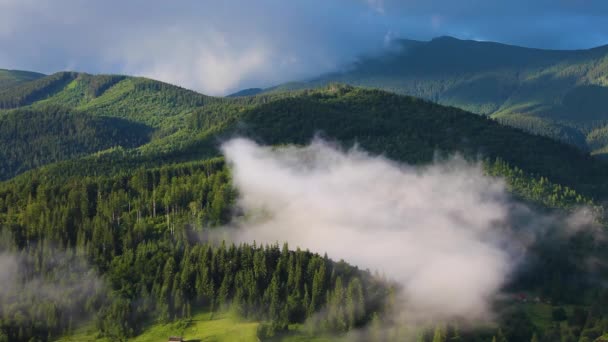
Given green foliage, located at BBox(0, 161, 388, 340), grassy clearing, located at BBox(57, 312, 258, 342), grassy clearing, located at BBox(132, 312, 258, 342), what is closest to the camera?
grassy clearing, located at BBox(132, 312, 258, 342)

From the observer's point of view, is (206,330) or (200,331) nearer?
(200,331)

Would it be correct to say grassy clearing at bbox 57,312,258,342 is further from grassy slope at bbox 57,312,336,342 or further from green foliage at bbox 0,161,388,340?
green foliage at bbox 0,161,388,340

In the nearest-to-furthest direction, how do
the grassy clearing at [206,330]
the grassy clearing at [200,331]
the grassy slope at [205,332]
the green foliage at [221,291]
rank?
1. the grassy slope at [205,332]
2. the grassy clearing at [206,330]
3. the grassy clearing at [200,331]
4. the green foliage at [221,291]

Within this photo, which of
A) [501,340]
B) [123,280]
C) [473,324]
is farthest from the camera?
[123,280]

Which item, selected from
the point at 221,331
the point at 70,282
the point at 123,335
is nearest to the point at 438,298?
the point at 221,331

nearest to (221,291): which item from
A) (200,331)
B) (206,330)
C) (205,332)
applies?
(206,330)

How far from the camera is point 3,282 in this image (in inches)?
7682

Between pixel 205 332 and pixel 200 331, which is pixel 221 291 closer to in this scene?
pixel 200 331

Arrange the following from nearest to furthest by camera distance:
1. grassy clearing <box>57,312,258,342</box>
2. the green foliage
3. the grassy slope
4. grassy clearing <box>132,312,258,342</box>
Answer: the grassy slope
grassy clearing <box>132,312,258,342</box>
grassy clearing <box>57,312,258,342</box>
the green foliage

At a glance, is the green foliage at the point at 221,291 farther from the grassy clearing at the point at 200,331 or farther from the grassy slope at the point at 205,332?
the grassy clearing at the point at 200,331

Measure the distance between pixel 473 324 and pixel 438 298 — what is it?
20785 millimetres

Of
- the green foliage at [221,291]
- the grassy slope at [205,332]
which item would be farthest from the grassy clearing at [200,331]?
the green foliage at [221,291]

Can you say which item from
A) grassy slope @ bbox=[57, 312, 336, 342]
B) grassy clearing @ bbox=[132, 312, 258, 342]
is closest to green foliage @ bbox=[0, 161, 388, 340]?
grassy slope @ bbox=[57, 312, 336, 342]

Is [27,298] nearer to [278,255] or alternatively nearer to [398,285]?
[278,255]
